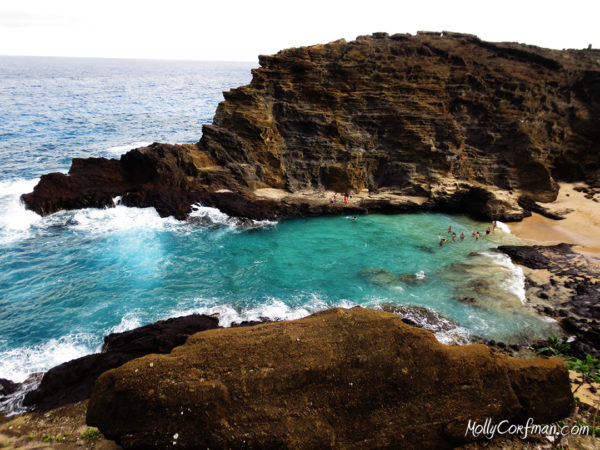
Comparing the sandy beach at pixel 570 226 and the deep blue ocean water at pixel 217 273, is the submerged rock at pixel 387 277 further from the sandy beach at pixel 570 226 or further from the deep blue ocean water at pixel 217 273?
the sandy beach at pixel 570 226

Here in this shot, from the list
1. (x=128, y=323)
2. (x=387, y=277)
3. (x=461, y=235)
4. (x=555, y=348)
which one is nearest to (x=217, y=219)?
(x=128, y=323)

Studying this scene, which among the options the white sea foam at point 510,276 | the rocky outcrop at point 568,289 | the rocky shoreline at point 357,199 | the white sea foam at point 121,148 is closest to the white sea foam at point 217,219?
the rocky shoreline at point 357,199

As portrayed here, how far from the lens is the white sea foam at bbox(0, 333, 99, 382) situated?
14.6 metres

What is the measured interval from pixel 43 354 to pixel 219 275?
973cm

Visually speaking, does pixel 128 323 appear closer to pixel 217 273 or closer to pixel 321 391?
pixel 217 273

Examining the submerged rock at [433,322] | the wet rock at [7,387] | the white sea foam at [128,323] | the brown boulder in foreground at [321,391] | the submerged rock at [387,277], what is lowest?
the wet rock at [7,387]

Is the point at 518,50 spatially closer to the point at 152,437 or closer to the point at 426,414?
the point at 426,414

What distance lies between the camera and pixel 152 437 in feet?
22.9

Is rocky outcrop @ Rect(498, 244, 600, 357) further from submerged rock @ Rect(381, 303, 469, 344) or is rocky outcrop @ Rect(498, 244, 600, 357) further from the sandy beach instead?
submerged rock @ Rect(381, 303, 469, 344)

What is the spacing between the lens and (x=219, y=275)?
73.5 ft

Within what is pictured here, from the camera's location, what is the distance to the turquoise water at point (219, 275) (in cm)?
1788

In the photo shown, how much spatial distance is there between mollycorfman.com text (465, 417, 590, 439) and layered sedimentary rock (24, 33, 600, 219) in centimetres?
2503

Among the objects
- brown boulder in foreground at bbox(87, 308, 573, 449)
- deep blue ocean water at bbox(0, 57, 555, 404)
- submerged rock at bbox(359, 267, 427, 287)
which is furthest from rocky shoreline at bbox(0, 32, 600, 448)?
submerged rock at bbox(359, 267, 427, 287)

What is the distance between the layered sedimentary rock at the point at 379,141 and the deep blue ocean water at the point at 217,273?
129 inches
